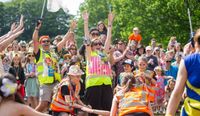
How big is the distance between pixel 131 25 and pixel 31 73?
29.7 metres

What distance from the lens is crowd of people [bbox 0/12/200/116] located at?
18.6ft

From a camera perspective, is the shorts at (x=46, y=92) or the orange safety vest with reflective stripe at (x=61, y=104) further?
the shorts at (x=46, y=92)

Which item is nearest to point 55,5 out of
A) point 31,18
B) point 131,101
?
point 131,101

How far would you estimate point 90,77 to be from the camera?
424 inches

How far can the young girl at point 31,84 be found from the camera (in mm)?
14344

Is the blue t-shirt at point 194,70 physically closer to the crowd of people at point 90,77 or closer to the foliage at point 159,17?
the crowd of people at point 90,77

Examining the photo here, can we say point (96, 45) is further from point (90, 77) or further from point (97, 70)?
point (90, 77)

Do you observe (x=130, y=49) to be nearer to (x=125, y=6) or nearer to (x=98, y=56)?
(x=98, y=56)

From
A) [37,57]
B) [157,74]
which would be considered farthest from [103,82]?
[157,74]

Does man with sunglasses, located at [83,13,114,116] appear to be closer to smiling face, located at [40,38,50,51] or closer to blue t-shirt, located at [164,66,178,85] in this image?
smiling face, located at [40,38,50,51]

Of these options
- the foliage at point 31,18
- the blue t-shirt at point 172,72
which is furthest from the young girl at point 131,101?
the foliage at point 31,18

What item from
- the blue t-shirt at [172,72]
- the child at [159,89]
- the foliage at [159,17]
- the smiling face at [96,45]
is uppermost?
the foliage at [159,17]

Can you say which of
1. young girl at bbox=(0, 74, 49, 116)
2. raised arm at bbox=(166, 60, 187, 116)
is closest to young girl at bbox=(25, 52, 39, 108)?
young girl at bbox=(0, 74, 49, 116)

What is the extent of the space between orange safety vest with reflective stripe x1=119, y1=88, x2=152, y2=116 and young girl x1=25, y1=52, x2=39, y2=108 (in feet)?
22.5
